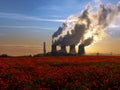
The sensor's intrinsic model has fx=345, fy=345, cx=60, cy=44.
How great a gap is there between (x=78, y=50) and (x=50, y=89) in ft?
382

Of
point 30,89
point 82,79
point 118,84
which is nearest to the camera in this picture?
point 30,89

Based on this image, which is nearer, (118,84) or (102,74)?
(118,84)

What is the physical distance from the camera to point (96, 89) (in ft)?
55.3

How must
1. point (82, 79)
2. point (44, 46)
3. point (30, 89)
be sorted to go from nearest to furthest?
point (30, 89) < point (82, 79) < point (44, 46)

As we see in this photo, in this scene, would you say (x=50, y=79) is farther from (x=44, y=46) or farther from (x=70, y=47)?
(x=44, y=46)

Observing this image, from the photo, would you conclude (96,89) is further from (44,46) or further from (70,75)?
(44,46)

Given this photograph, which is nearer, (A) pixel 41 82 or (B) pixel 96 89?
(B) pixel 96 89

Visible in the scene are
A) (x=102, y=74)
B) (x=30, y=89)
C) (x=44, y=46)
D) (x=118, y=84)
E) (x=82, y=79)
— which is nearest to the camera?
(x=30, y=89)

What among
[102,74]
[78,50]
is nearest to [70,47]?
[78,50]

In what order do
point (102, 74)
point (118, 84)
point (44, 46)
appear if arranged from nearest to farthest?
1. point (118, 84)
2. point (102, 74)
3. point (44, 46)

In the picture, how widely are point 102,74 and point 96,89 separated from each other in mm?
4748

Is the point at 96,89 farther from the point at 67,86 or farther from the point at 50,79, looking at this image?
the point at 50,79

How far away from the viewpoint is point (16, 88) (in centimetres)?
1698

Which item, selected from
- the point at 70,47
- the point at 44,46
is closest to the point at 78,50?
the point at 70,47
